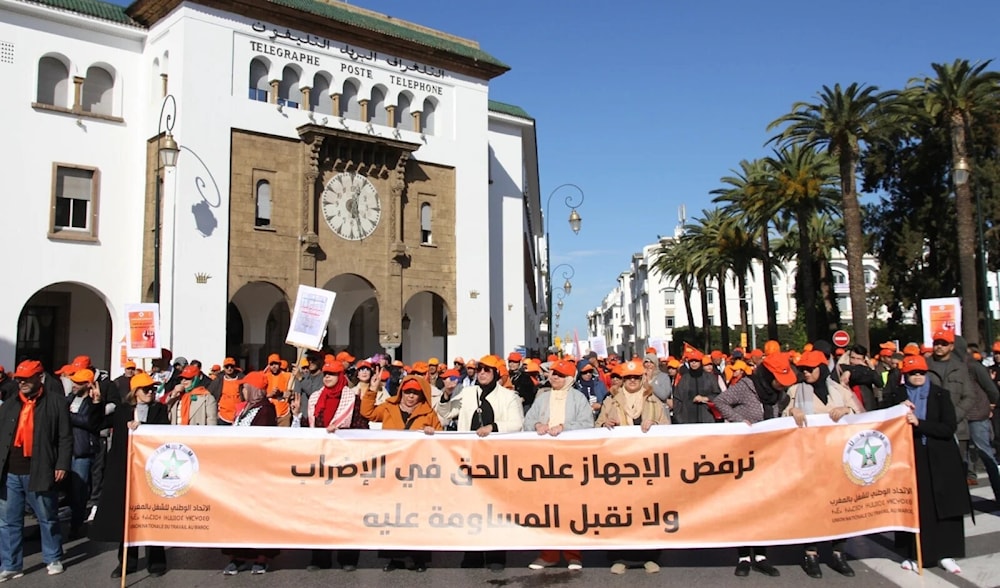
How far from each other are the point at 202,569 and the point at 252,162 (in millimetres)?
18944

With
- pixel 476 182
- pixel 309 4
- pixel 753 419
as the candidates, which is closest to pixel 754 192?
pixel 476 182

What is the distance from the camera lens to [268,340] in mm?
30922

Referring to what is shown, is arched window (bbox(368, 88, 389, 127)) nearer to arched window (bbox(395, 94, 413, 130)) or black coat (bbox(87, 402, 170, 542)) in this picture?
arched window (bbox(395, 94, 413, 130))

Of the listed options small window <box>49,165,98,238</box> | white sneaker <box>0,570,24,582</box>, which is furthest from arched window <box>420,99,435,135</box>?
white sneaker <box>0,570,24,582</box>

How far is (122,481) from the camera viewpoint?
24.2ft

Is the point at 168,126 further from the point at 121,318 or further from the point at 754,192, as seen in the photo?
the point at 754,192

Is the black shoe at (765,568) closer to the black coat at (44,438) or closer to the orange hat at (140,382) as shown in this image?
the orange hat at (140,382)

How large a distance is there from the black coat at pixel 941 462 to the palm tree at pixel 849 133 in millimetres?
23940

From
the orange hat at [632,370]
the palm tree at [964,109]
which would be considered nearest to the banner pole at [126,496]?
the orange hat at [632,370]

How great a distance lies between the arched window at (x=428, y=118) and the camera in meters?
29.6

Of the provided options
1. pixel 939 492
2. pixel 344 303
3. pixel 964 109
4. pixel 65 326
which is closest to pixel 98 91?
pixel 65 326

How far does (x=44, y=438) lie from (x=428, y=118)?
23479 millimetres

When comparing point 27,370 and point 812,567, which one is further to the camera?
point 27,370

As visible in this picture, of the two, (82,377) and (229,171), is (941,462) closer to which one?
(82,377)
